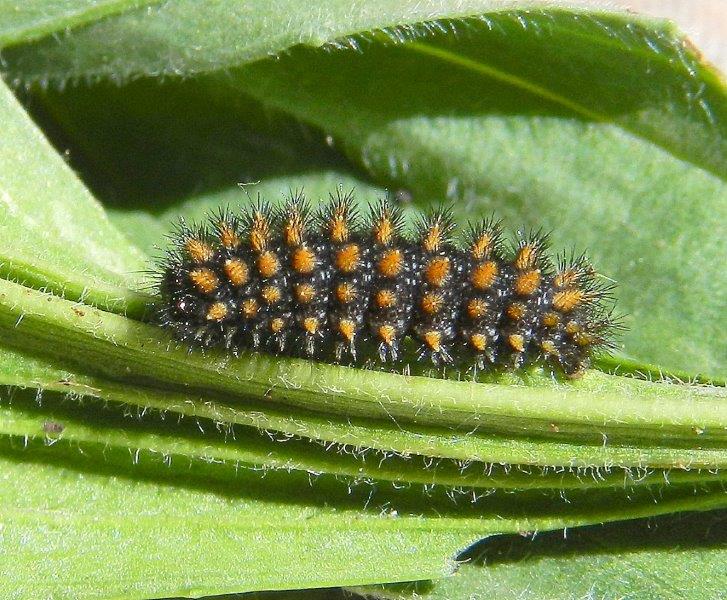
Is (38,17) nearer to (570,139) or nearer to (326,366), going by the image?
(326,366)

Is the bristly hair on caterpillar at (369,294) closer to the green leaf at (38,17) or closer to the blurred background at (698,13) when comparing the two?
the green leaf at (38,17)

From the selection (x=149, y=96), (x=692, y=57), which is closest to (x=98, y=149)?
(x=149, y=96)

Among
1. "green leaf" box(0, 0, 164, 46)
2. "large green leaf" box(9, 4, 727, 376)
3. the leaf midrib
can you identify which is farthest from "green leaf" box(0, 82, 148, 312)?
the leaf midrib

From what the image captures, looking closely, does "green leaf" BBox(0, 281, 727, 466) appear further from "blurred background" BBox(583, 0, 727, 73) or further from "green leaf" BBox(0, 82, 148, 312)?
"blurred background" BBox(583, 0, 727, 73)

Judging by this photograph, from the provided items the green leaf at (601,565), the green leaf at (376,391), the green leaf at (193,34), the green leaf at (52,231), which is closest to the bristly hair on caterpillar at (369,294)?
the green leaf at (376,391)

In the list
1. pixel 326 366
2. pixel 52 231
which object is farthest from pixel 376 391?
pixel 52 231

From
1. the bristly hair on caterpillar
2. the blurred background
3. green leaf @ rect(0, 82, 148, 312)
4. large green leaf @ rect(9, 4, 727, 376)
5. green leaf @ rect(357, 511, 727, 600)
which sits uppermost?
the blurred background
